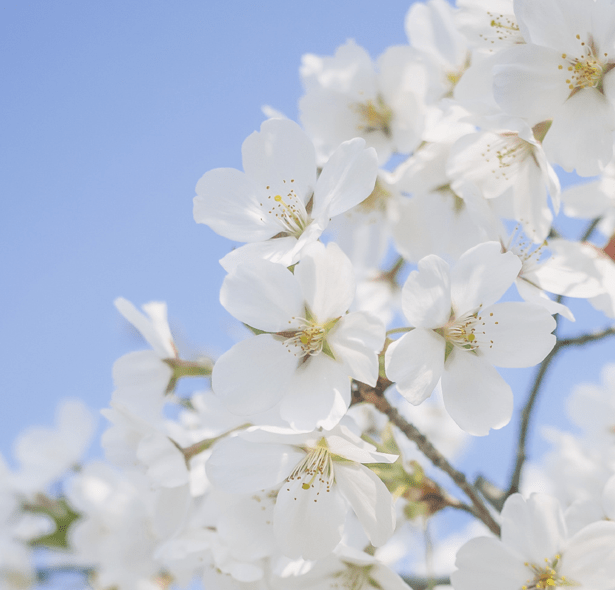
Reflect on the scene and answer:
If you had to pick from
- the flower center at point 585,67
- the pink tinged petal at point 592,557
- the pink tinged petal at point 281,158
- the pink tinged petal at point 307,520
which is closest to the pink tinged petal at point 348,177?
the pink tinged petal at point 281,158

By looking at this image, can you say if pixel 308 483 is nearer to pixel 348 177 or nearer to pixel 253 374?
pixel 253 374

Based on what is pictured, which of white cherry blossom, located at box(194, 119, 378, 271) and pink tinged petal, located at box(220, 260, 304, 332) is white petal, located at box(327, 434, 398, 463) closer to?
pink tinged petal, located at box(220, 260, 304, 332)

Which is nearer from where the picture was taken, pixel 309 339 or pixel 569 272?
pixel 309 339

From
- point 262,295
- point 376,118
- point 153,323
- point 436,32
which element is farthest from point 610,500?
point 436,32

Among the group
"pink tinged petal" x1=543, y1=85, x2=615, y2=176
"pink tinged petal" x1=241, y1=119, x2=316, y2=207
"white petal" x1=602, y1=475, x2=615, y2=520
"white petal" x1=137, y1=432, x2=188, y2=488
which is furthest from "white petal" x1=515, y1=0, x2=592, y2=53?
"white petal" x1=137, y1=432, x2=188, y2=488

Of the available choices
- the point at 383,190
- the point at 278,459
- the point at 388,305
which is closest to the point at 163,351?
the point at 278,459

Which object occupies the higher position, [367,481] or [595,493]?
[367,481]

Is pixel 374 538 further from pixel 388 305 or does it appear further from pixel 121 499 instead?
pixel 121 499
